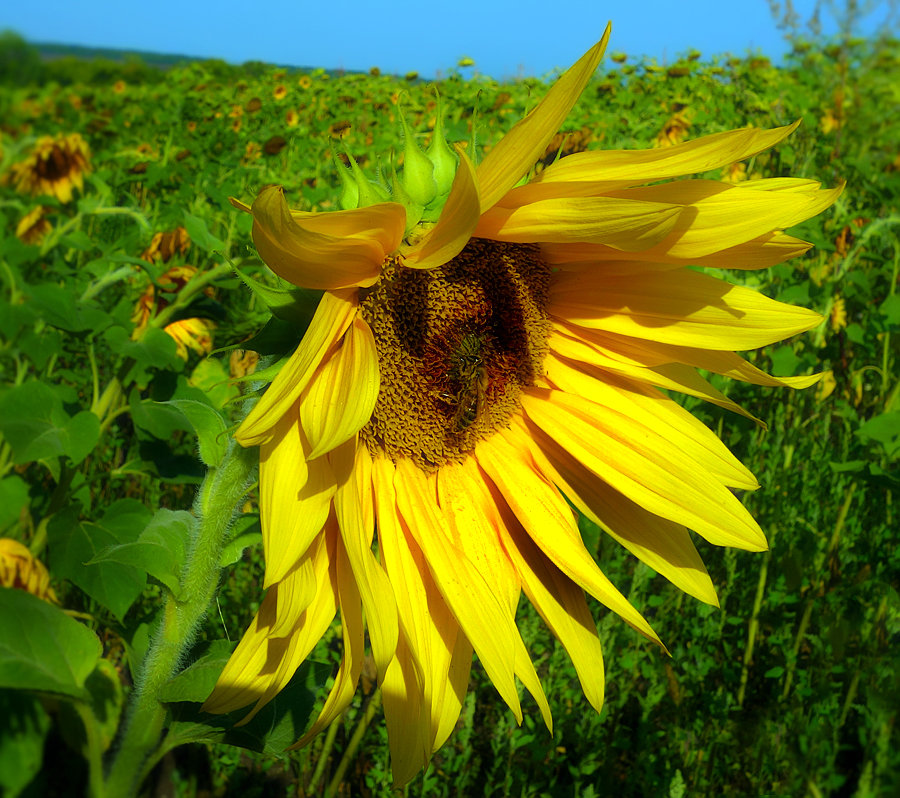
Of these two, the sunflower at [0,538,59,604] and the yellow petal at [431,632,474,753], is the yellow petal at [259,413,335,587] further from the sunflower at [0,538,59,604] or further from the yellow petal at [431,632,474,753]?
the sunflower at [0,538,59,604]

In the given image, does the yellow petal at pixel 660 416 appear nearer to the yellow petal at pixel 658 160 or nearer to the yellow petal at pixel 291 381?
the yellow petal at pixel 658 160

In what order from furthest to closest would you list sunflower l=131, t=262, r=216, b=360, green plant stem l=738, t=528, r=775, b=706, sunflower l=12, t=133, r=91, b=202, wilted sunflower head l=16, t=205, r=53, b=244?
sunflower l=12, t=133, r=91, b=202 < wilted sunflower head l=16, t=205, r=53, b=244 < sunflower l=131, t=262, r=216, b=360 < green plant stem l=738, t=528, r=775, b=706

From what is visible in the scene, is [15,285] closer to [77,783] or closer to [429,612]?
[77,783]

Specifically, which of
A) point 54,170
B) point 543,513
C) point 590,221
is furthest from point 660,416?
point 54,170

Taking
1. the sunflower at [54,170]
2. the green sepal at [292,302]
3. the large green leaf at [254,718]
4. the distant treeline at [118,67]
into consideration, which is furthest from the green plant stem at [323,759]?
the distant treeline at [118,67]

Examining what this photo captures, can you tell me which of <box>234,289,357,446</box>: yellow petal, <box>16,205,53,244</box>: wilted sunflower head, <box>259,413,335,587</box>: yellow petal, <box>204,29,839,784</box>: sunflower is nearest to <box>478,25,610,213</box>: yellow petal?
<box>204,29,839,784</box>: sunflower

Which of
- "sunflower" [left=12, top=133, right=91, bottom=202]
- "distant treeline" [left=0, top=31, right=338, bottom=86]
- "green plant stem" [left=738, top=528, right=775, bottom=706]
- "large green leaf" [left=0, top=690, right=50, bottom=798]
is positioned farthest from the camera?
"distant treeline" [left=0, top=31, right=338, bottom=86]

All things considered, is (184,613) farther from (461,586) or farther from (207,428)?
(461,586)
